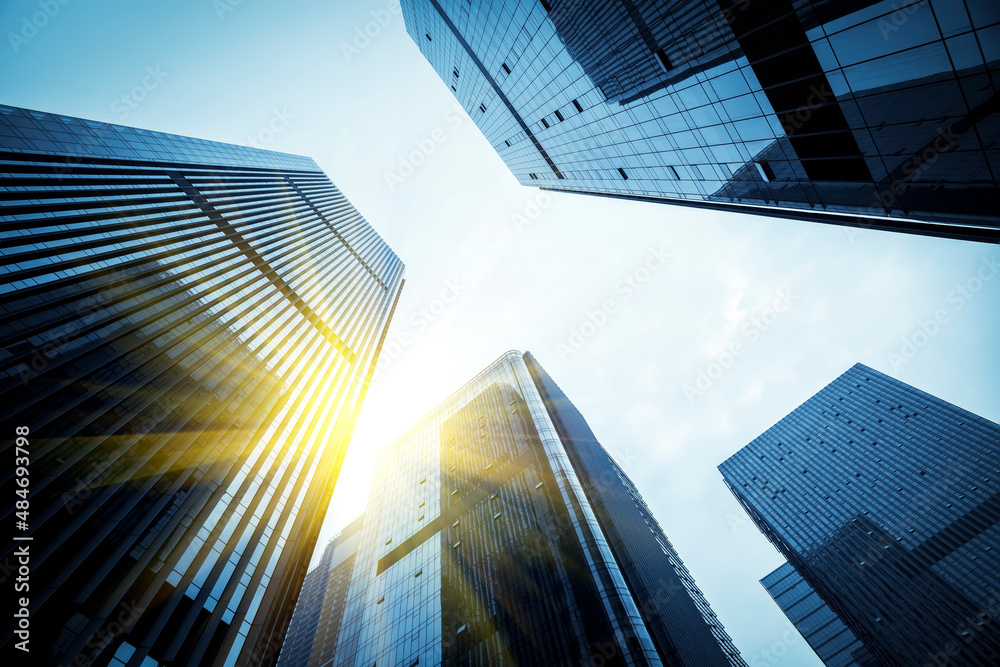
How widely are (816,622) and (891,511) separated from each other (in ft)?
167

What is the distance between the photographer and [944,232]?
50.1ft

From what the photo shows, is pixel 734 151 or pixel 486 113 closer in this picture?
pixel 734 151

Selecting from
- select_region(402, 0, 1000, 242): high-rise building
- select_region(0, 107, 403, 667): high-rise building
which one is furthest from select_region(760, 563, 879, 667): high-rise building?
select_region(0, 107, 403, 667): high-rise building

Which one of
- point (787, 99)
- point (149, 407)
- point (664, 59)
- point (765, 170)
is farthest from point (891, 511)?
point (149, 407)

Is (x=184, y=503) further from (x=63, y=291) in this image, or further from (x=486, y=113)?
(x=486, y=113)

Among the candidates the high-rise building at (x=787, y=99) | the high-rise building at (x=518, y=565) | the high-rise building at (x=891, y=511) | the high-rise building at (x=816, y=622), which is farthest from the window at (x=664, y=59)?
the high-rise building at (x=816, y=622)

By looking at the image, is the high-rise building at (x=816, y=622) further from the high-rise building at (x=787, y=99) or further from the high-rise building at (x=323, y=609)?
the high-rise building at (x=787, y=99)

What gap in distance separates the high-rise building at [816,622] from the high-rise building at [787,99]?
442ft

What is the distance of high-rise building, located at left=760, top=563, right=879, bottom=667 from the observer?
348ft

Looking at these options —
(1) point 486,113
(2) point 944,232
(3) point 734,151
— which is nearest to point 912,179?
(2) point 944,232

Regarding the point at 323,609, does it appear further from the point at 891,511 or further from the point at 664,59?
the point at 891,511

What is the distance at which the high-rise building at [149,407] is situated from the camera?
18.0 metres

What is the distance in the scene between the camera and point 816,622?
117750 mm

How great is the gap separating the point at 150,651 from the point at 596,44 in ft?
126
